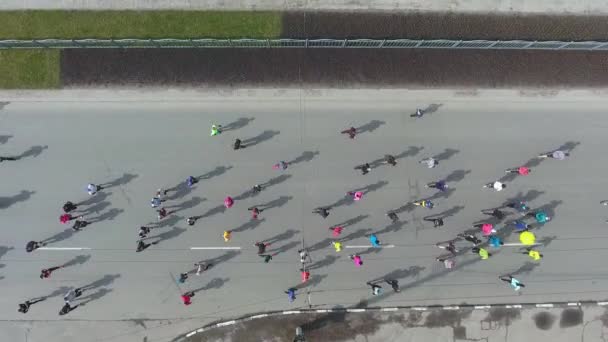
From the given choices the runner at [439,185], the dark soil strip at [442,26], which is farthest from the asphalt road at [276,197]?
the dark soil strip at [442,26]

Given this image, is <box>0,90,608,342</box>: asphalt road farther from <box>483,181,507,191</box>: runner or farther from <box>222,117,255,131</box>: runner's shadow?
<box>483,181,507,191</box>: runner

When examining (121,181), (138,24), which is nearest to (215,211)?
(121,181)

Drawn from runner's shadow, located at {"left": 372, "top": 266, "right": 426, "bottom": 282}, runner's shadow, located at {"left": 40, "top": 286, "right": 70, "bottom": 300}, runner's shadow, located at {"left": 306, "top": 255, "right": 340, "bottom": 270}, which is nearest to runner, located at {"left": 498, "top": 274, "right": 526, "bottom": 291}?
runner's shadow, located at {"left": 372, "top": 266, "right": 426, "bottom": 282}

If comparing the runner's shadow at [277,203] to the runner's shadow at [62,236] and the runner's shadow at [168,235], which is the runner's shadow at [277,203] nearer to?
the runner's shadow at [168,235]

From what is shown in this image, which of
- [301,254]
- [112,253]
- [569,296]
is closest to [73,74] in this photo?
[112,253]

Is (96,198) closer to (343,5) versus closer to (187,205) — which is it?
(187,205)

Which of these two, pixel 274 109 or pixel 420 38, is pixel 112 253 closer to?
pixel 274 109
